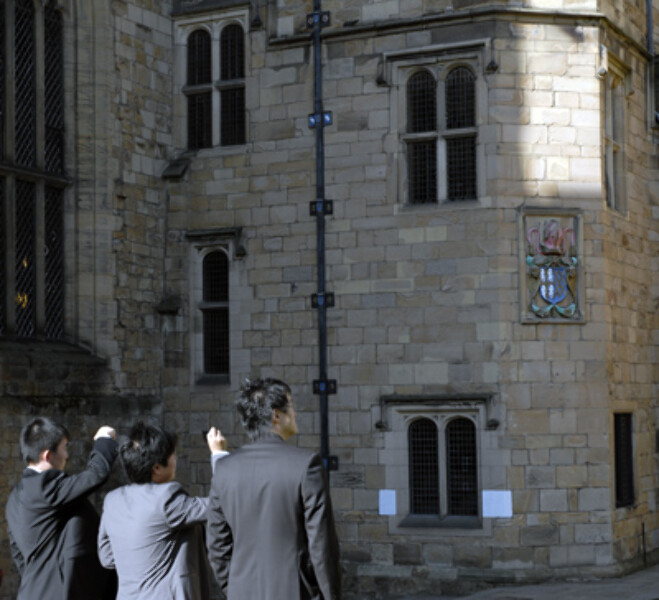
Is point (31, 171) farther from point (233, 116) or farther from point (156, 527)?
point (156, 527)

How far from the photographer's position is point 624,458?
44.9 feet

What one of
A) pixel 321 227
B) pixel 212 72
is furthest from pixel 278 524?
pixel 212 72

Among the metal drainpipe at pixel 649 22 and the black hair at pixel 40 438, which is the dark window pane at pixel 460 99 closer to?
the metal drainpipe at pixel 649 22

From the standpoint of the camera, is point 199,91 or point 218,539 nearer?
point 218,539

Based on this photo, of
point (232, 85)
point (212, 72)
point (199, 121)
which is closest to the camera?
point (232, 85)

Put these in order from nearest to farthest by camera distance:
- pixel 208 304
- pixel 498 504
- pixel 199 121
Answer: pixel 498 504, pixel 208 304, pixel 199 121

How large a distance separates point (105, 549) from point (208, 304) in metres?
8.75

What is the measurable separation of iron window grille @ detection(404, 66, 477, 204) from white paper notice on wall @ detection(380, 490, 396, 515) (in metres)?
3.10

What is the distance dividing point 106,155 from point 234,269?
1.88 metres

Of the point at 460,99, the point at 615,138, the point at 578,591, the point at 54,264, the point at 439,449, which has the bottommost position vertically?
the point at 578,591

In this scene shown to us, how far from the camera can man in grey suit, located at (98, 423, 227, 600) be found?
17.2 ft

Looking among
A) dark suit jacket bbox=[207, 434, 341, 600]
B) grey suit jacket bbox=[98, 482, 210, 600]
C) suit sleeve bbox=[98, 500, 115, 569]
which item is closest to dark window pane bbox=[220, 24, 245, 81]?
suit sleeve bbox=[98, 500, 115, 569]

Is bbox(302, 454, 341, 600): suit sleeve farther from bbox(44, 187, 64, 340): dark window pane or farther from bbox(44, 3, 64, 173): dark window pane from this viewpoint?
bbox(44, 3, 64, 173): dark window pane

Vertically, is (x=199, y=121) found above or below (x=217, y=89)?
below
